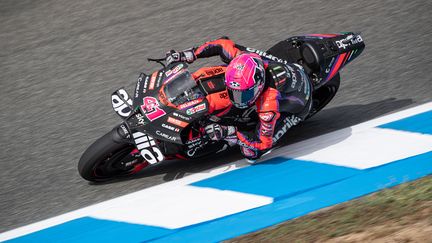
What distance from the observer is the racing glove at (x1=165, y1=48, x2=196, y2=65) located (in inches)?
281

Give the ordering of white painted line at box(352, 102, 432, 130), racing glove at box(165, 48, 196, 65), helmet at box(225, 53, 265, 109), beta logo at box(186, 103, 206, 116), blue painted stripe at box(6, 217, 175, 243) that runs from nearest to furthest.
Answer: blue painted stripe at box(6, 217, 175, 243), helmet at box(225, 53, 265, 109), beta logo at box(186, 103, 206, 116), racing glove at box(165, 48, 196, 65), white painted line at box(352, 102, 432, 130)

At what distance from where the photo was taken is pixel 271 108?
6531mm

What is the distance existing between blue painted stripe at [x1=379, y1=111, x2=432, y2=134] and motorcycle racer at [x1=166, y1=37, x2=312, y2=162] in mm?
1113

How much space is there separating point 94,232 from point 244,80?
1.99 meters

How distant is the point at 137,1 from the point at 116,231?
5.86 metres

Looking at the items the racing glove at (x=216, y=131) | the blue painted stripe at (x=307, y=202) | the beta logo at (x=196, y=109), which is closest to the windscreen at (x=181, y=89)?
the beta logo at (x=196, y=109)

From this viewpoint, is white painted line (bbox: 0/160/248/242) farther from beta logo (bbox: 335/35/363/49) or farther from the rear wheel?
beta logo (bbox: 335/35/363/49)

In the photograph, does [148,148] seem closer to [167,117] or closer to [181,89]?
[167,117]

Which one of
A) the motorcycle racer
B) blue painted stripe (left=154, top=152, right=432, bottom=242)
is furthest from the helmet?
blue painted stripe (left=154, top=152, right=432, bottom=242)

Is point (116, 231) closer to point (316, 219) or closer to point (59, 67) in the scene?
point (316, 219)

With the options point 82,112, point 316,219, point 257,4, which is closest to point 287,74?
point 316,219

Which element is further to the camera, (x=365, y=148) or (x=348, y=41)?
(x=348, y=41)

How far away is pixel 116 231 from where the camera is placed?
617cm

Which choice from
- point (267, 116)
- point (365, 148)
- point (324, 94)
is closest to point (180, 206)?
point (267, 116)
